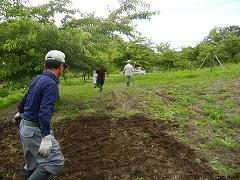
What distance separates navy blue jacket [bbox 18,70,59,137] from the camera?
4.71 meters

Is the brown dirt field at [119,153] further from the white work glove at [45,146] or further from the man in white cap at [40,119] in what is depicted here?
the white work glove at [45,146]

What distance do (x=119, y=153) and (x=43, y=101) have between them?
3059 millimetres

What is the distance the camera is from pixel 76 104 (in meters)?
14.0

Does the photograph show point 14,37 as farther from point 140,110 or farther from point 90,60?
point 140,110

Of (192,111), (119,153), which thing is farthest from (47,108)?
(192,111)

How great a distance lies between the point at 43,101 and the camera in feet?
15.6

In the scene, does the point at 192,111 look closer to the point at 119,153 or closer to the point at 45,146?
the point at 119,153

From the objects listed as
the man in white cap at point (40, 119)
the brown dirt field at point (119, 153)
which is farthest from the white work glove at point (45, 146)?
the brown dirt field at point (119, 153)

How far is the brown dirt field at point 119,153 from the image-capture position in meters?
6.54

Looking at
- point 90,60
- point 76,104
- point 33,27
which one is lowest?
point 76,104

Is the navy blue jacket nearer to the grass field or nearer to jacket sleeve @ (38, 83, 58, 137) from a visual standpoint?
jacket sleeve @ (38, 83, 58, 137)

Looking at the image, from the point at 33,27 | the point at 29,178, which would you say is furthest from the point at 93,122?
the point at 29,178

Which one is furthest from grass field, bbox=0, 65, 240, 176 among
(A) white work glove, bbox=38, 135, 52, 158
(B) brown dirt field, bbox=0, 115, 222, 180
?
(A) white work glove, bbox=38, 135, 52, 158

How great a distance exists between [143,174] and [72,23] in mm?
8473
